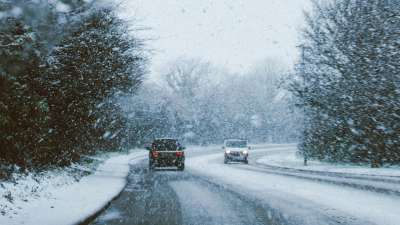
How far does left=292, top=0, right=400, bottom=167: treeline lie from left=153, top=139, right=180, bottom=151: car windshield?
9836mm

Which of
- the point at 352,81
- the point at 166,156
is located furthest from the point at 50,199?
the point at 352,81

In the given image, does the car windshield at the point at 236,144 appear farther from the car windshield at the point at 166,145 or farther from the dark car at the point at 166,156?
the dark car at the point at 166,156

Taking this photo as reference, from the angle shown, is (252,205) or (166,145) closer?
(252,205)

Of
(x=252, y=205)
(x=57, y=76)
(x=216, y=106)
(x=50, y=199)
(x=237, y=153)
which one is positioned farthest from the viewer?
(x=216, y=106)

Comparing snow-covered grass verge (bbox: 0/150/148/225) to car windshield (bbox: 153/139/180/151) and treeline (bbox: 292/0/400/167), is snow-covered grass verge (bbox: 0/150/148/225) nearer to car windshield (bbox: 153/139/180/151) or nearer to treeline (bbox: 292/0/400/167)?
car windshield (bbox: 153/139/180/151)

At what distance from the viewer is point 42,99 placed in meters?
16.2

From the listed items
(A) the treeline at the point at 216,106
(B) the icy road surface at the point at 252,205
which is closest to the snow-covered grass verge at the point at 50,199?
(B) the icy road surface at the point at 252,205

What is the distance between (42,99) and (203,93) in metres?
62.6

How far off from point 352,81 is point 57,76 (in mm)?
17291

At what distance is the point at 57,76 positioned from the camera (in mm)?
15445

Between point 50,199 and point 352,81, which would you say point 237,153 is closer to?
point 352,81

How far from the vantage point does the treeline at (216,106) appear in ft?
224

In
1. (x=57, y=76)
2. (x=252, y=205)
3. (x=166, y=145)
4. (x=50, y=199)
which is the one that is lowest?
(x=252, y=205)

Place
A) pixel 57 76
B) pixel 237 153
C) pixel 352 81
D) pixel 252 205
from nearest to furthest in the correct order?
pixel 252 205
pixel 57 76
pixel 352 81
pixel 237 153
